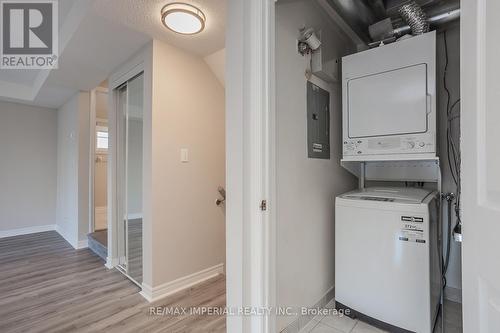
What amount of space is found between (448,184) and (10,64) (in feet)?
15.5

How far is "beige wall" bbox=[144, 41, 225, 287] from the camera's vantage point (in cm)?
202

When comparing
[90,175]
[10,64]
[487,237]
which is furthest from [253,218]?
[10,64]

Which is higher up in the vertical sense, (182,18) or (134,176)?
(182,18)

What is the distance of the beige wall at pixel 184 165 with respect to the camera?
202cm

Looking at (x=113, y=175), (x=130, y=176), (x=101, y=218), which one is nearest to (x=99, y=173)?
(x=101, y=218)

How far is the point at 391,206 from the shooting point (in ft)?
4.93

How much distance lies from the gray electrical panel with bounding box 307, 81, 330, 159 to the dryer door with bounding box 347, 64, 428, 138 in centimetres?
19

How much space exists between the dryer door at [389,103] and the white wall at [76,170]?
3.52m

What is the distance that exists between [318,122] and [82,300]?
243 cm

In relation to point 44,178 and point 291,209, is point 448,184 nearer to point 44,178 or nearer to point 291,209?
point 291,209

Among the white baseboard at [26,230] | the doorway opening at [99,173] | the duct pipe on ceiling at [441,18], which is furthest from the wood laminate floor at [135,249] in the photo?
the white baseboard at [26,230]

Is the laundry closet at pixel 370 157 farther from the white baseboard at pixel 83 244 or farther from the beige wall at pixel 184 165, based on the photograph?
the white baseboard at pixel 83 244
